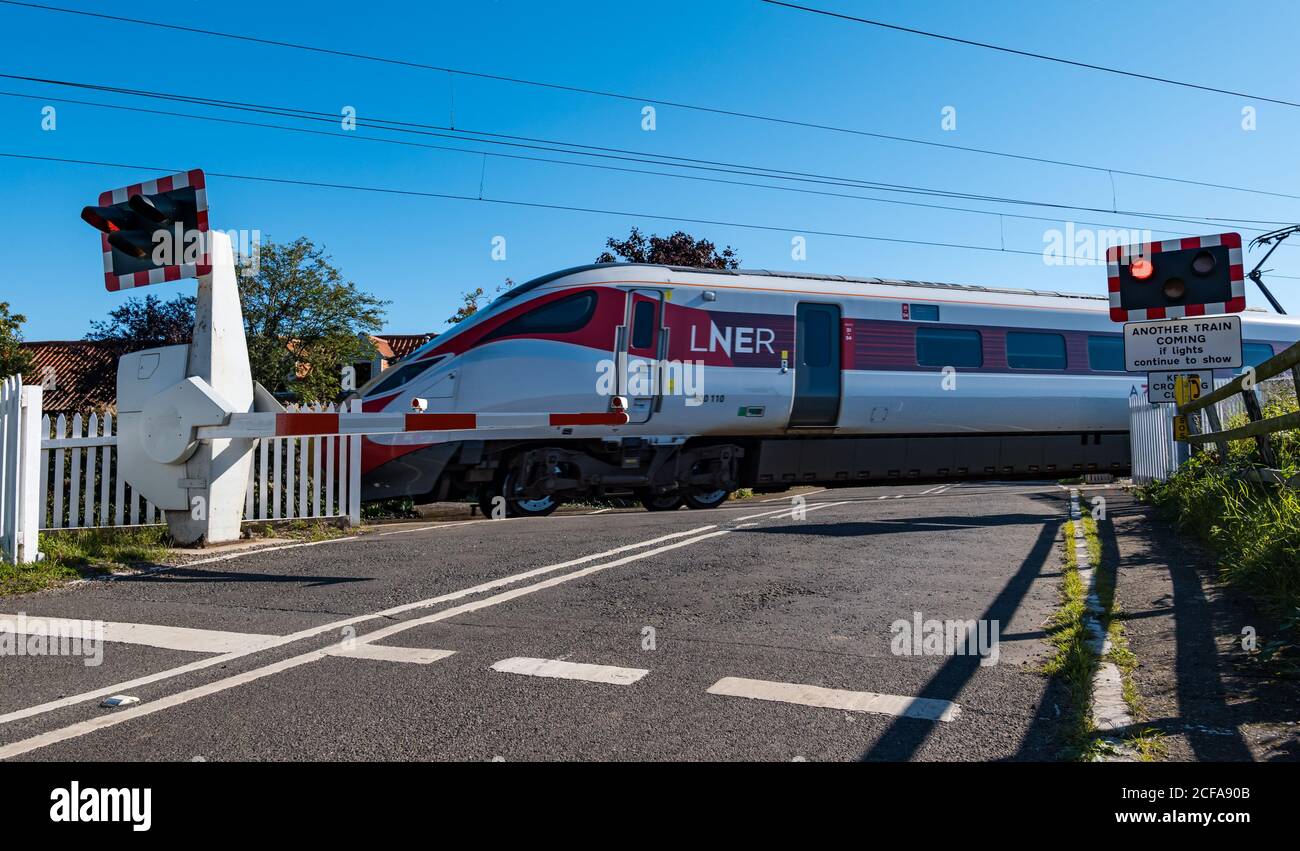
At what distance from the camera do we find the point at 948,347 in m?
12.8

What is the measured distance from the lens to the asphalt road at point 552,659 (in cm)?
312

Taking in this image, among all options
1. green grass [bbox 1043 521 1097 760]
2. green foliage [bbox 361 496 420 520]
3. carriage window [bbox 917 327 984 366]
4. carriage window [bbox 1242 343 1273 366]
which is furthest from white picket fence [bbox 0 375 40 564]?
carriage window [bbox 1242 343 1273 366]

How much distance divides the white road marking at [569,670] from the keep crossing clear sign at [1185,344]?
7.00 meters

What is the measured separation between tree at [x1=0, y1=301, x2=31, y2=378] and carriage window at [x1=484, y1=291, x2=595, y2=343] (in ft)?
88.7

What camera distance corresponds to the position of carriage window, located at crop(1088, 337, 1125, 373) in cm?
1405

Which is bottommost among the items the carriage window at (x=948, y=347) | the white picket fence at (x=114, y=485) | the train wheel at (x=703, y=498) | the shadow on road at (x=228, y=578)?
the shadow on road at (x=228, y=578)

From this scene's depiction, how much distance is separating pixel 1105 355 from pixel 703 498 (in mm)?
7328

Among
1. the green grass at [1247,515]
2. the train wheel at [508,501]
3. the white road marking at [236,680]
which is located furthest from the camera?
the train wheel at [508,501]

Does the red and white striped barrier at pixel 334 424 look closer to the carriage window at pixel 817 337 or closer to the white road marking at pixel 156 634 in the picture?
the white road marking at pixel 156 634

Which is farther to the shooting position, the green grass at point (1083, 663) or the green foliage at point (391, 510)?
the green foliage at point (391, 510)

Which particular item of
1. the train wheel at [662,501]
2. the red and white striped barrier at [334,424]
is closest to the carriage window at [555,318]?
the train wheel at [662,501]

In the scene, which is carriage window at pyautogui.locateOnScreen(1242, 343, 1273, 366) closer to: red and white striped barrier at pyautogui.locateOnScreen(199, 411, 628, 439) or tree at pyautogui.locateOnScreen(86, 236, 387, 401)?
red and white striped barrier at pyautogui.locateOnScreen(199, 411, 628, 439)
